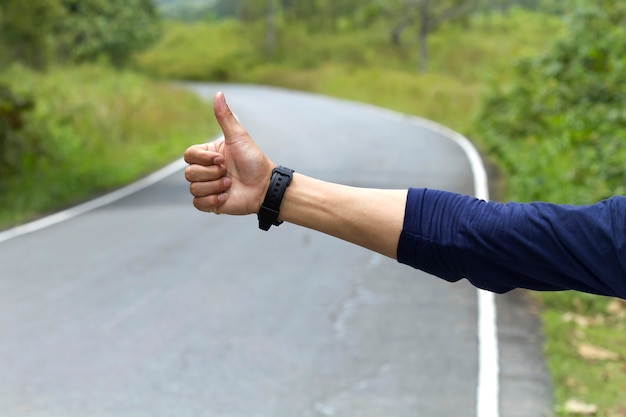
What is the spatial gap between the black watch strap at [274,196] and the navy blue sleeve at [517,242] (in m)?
0.40

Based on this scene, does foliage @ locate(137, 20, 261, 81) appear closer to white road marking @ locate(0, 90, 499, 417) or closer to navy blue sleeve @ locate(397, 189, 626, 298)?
white road marking @ locate(0, 90, 499, 417)

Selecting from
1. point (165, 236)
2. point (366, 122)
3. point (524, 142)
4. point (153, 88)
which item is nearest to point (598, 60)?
point (524, 142)

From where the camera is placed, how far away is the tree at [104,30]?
3781 centimetres

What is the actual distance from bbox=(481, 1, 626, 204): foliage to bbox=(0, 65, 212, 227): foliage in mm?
6425

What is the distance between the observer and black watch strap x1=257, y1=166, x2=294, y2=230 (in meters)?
2.90

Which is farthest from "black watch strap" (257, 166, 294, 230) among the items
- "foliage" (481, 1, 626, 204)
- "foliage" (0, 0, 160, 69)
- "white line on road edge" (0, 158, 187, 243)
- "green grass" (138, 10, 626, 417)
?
"foliage" (0, 0, 160, 69)

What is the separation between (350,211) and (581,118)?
817 cm

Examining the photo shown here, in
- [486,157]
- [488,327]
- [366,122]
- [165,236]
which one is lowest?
[366,122]

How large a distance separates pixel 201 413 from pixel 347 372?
3.57ft

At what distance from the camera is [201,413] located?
16.8 feet

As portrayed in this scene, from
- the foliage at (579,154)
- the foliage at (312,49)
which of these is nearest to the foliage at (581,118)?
the foliage at (579,154)

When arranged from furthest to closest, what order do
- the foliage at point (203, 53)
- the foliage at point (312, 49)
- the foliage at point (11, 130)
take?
the foliage at point (312, 49), the foliage at point (203, 53), the foliage at point (11, 130)

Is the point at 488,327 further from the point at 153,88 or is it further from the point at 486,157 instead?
the point at 153,88

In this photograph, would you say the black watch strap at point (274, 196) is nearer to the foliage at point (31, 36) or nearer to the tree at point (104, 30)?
the foliage at point (31, 36)
